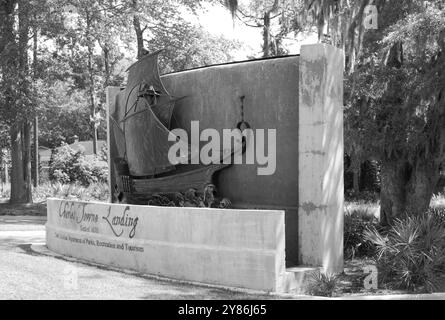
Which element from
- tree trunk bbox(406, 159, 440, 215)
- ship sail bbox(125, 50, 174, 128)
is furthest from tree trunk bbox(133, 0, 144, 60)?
tree trunk bbox(406, 159, 440, 215)

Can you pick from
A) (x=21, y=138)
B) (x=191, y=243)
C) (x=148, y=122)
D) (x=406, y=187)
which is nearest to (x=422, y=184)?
(x=406, y=187)

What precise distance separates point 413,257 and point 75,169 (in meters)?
28.5

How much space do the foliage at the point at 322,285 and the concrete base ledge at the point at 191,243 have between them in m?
0.52

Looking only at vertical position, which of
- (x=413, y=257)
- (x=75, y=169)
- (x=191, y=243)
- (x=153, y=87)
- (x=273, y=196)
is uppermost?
(x=153, y=87)

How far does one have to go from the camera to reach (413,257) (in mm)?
9633

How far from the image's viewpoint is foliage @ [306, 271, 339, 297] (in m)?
9.04

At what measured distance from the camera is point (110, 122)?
1577 cm

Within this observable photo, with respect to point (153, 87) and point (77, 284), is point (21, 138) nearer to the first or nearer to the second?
point (153, 87)

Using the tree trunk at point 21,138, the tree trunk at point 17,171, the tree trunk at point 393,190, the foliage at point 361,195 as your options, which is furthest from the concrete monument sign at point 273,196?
the foliage at point 361,195

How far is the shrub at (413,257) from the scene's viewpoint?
9.43 meters

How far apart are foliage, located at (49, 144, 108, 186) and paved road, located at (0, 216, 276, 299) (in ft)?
78.5

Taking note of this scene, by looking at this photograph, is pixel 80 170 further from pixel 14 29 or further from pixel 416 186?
pixel 416 186

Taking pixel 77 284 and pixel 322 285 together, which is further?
pixel 322 285
